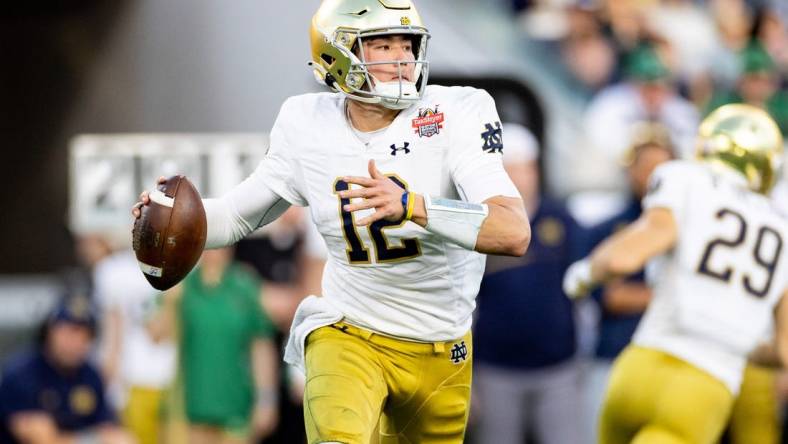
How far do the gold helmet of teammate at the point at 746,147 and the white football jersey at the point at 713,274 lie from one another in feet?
0.73

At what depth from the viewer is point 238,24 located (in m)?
8.95

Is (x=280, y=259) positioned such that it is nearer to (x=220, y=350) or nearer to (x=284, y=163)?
(x=220, y=350)

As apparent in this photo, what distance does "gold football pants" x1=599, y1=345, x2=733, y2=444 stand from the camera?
4.84 metres

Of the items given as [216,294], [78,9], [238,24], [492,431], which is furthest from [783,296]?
[78,9]

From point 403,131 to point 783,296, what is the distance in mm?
1882

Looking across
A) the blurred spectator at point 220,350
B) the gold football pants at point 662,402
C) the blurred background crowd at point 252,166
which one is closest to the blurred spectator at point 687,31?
the blurred background crowd at point 252,166

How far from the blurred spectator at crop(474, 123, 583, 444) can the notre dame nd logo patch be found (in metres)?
2.62

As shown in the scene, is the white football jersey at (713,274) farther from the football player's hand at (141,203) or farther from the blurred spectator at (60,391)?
the blurred spectator at (60,391)

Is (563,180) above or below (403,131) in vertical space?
below

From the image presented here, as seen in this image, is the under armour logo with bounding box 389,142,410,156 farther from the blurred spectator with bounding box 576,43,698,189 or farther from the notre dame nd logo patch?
the blurred spectator with bounding box 576,43,698,189

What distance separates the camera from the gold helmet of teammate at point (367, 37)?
154 inches

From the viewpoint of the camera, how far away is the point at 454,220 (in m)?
3.60

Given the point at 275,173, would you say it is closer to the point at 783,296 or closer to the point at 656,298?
the point at 656,298

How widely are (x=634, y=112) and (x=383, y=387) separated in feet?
15.2
